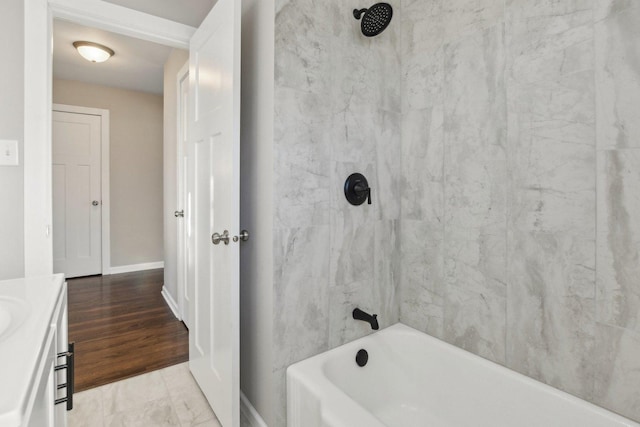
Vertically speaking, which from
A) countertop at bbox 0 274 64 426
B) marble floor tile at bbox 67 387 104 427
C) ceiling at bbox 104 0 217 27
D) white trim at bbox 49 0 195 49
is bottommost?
marble floor tile at bbox 67 387 104 427

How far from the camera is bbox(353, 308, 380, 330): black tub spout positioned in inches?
60.4

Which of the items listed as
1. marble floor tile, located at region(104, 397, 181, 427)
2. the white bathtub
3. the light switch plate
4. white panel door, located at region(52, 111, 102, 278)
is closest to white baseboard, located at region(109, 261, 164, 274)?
white panel door, located at region(52, 111, 102, 278)

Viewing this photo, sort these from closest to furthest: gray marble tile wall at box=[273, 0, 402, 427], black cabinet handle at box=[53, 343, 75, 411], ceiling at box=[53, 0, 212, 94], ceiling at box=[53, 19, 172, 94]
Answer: black cabinet handle at box=[53, 343, 75, 411]
gray marble tile wall at box=[273, 0, 402, 427]
ceiling at box=[53, 0, 212, 94]
ceiling at box=[53, 19, 172, 94]

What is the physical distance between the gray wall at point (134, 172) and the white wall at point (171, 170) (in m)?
1.35

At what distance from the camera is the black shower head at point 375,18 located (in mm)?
1439

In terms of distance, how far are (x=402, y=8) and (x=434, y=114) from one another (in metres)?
0.66

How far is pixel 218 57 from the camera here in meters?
1.58

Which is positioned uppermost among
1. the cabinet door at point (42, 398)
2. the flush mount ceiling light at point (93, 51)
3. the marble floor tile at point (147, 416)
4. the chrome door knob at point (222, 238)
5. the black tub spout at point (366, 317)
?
the flush mount ceiling light at point (93, 51)

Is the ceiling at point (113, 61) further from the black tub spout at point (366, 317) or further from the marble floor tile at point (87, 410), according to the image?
the black tub spout at point (366, 317)

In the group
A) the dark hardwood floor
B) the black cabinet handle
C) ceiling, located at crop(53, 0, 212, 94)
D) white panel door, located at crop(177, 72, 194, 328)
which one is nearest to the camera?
the black cabinet handle

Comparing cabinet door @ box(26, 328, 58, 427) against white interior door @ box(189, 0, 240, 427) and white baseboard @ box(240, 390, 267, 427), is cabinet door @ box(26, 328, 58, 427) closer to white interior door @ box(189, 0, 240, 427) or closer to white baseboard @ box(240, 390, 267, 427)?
white interior door @ box(189, 0, 240, 427)

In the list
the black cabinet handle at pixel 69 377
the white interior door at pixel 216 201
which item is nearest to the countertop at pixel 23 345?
the black cabinet handle at pixel 69 377

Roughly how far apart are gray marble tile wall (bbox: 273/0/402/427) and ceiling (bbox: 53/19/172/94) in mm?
2265

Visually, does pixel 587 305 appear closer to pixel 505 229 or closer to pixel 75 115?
pixel 505 229
